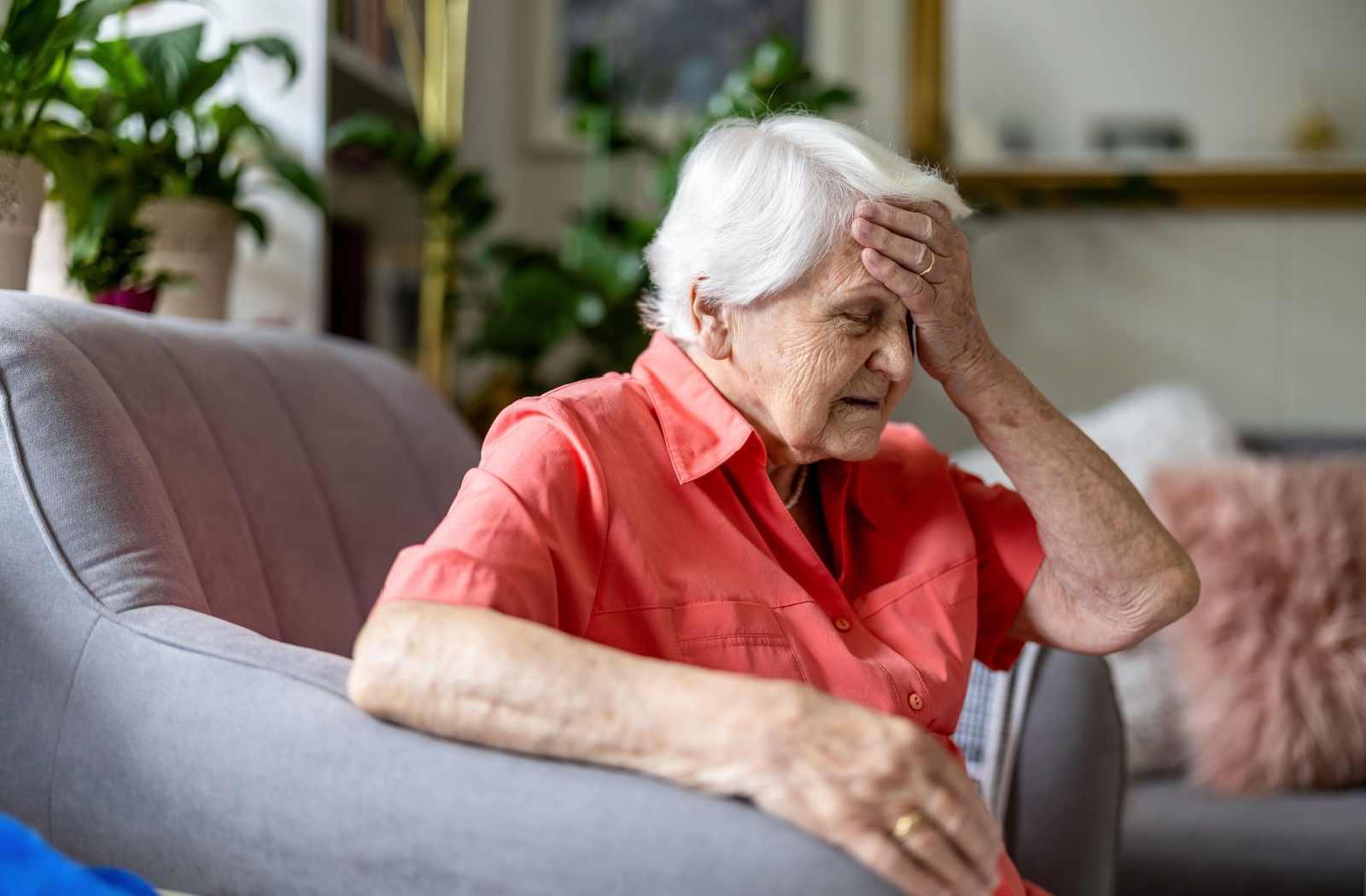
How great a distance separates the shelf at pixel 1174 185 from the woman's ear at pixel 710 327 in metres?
1.77

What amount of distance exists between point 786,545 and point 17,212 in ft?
3.12

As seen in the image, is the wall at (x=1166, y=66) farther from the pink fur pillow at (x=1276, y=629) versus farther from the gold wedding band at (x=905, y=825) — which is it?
the gold wedding band at (x=905, y=825)

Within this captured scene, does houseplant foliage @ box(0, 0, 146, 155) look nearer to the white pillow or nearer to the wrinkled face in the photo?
the wrinkled face

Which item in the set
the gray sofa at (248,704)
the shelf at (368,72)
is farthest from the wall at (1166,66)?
the gray sofa at (248,704)

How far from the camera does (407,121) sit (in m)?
2.79

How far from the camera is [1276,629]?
6.20 feet

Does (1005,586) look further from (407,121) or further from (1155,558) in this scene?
(407,121)

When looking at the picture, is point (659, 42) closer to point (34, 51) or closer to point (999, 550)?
point (34, 51)

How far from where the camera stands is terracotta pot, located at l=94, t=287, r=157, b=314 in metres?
1.49

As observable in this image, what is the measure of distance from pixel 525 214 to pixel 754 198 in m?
2.24

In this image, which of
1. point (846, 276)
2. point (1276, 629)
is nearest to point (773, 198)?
point (846, 276)

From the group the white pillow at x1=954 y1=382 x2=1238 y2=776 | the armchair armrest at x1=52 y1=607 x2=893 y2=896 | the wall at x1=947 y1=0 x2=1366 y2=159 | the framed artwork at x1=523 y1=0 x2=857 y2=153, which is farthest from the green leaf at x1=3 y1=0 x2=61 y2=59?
the wall at x1=947 y1=0 x2=1366 y2=159

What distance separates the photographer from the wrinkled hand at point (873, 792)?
73 centimetres

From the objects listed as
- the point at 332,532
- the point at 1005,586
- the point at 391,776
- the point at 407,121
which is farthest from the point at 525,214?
the point at 391,776
